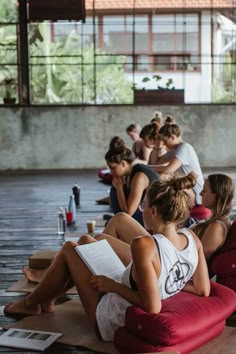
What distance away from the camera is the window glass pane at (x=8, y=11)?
40.3 ft

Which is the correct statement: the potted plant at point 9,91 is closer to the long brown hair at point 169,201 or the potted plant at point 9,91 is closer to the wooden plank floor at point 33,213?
the wooden plank floor at point 33,213

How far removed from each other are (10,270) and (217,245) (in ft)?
5.71

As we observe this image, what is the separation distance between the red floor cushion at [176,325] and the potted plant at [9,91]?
352 inches

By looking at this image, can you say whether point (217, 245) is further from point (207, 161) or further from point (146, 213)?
point (207, 161)

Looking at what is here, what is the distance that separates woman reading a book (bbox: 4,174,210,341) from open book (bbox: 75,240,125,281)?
0.03 metres

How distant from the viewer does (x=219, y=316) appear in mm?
3566

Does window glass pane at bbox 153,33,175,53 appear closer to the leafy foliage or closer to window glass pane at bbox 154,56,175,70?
window glass pane at bbox 154,56,175,70

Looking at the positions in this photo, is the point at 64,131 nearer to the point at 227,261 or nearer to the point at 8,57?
the point at 8,57

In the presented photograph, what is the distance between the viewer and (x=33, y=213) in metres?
7.73

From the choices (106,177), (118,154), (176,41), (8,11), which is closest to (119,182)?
(118,154)

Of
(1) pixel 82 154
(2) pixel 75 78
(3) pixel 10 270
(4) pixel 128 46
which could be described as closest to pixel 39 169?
(1) pixel 82 154

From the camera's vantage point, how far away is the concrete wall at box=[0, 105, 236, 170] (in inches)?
477

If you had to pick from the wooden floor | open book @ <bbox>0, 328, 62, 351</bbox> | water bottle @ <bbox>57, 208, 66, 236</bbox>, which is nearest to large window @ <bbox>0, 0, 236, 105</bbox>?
the wooden floor

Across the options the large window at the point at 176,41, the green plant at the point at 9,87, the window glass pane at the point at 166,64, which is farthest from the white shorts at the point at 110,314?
the window glass pane at the point at 166,64
